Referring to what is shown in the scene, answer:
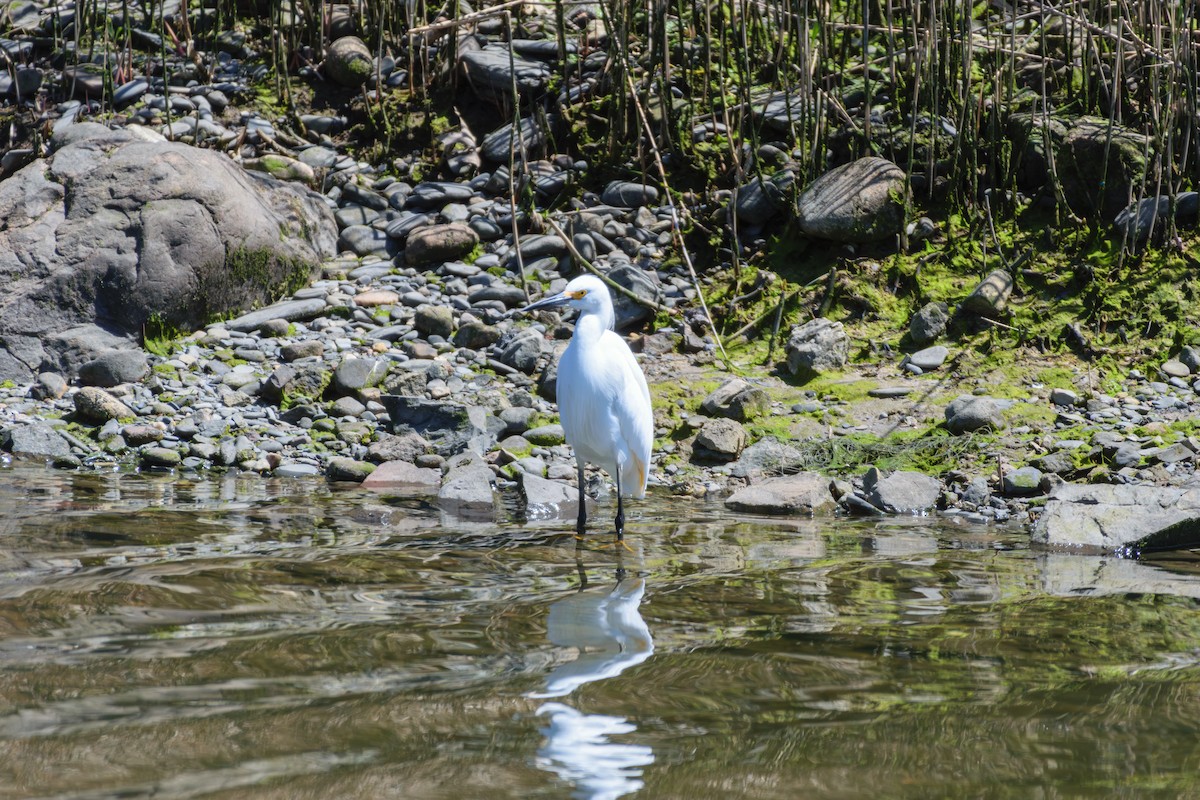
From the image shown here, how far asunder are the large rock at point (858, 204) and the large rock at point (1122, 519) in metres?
3.19

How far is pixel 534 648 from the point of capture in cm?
298

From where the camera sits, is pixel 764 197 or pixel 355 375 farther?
pixel 764 197

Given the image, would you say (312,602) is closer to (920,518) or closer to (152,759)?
(152,759)

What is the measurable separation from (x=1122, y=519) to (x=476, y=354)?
13.6 ft

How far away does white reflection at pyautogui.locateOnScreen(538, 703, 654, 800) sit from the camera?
2.05m

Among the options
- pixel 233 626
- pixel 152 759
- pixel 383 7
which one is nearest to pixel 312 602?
pixel 233 626

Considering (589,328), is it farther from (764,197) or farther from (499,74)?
(499,74)

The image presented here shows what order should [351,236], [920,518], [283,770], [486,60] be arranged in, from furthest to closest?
[486,60] < [351,236] < [920,518] < [283,770]

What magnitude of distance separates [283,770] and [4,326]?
245 inches

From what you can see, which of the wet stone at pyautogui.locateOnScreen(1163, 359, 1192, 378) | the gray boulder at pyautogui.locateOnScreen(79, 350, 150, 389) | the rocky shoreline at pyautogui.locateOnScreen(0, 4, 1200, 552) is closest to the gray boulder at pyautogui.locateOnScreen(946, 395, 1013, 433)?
the rocky shoreline at pyautogui.locateOnScreen(0, 4, 1200, 552)

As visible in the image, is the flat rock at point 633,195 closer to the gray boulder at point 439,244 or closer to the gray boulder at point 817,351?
the gray boulder at point 439,244

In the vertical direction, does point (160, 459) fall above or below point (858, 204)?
below

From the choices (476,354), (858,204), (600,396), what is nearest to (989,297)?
(858,204)

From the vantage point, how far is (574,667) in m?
2.81
